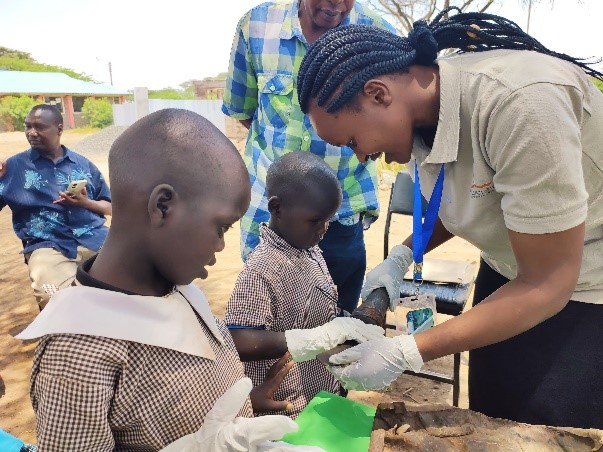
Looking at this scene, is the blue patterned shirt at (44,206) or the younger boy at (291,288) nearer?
the younger boy at (291,288)

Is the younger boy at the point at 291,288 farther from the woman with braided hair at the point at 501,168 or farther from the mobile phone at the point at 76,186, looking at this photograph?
the mobile phone at the point at 76,186

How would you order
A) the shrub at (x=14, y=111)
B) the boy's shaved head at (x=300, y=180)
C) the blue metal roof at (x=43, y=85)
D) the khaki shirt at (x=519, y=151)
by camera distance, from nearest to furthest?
the khaki shirt at (x=519, y=151), the boy's shaved head at (x=300, y=180), the shrub at (x=14, y=111), the blue metal roof at (x=43, y=85)

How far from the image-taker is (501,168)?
123 cm

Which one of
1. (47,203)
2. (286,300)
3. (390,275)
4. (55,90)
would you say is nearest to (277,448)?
(286,300)

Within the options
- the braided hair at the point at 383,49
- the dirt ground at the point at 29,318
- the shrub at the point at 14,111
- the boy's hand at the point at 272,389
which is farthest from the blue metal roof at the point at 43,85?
the braided hair at the point at 383,49

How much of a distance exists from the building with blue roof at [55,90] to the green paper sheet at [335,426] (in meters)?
31.5

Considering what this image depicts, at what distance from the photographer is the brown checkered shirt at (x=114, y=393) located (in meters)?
0.86

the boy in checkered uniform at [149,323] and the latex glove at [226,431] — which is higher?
the boy in checkered uniform at [149,323]

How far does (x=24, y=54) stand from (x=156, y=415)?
163ft

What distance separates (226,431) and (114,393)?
0.73 ft

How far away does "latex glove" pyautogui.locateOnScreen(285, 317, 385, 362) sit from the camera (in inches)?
64.1

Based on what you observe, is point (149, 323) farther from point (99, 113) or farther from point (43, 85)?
point (43, 85)

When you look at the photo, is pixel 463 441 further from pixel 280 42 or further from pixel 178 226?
pixel 280 42

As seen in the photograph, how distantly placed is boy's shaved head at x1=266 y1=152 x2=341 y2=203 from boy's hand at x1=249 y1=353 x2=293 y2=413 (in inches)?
22.7
